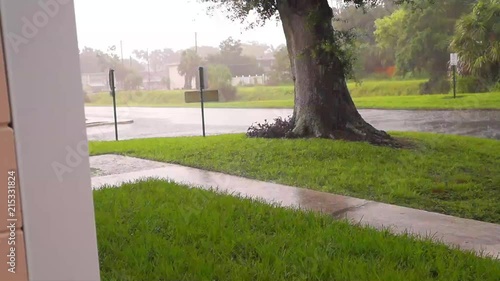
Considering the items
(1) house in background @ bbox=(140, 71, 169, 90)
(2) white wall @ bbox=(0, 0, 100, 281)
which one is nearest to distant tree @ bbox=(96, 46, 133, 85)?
(1) house in background @ bbox=(140, 71, 169, 90)

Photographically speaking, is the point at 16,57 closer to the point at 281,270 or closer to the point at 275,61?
the point at 281,270

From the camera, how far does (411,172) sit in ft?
14.3

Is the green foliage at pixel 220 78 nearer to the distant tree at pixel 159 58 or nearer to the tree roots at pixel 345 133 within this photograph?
the distant tree at pixel 159 58

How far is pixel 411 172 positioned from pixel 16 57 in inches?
150

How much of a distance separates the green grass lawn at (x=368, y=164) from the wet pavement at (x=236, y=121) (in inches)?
16.3

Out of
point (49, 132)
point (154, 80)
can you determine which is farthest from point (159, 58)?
point (49, 132)

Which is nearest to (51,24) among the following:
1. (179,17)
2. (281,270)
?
(281,270)

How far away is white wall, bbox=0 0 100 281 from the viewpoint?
1062 millimetres

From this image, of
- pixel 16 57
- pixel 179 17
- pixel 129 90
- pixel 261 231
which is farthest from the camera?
pixel 129 90

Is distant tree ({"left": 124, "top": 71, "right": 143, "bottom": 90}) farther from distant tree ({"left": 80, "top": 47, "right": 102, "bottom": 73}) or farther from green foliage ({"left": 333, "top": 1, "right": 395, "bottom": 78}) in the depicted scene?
green foliage ({"left": 333, "top": 1, "right": 395, "bottom": 78})

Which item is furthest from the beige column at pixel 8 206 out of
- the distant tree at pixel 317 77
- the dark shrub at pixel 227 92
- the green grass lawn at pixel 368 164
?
the dark shrub at pixel 227 92

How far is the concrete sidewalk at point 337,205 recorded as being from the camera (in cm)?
265

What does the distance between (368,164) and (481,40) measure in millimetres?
2583

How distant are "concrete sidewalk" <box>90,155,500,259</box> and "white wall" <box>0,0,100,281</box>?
1.90 meters
